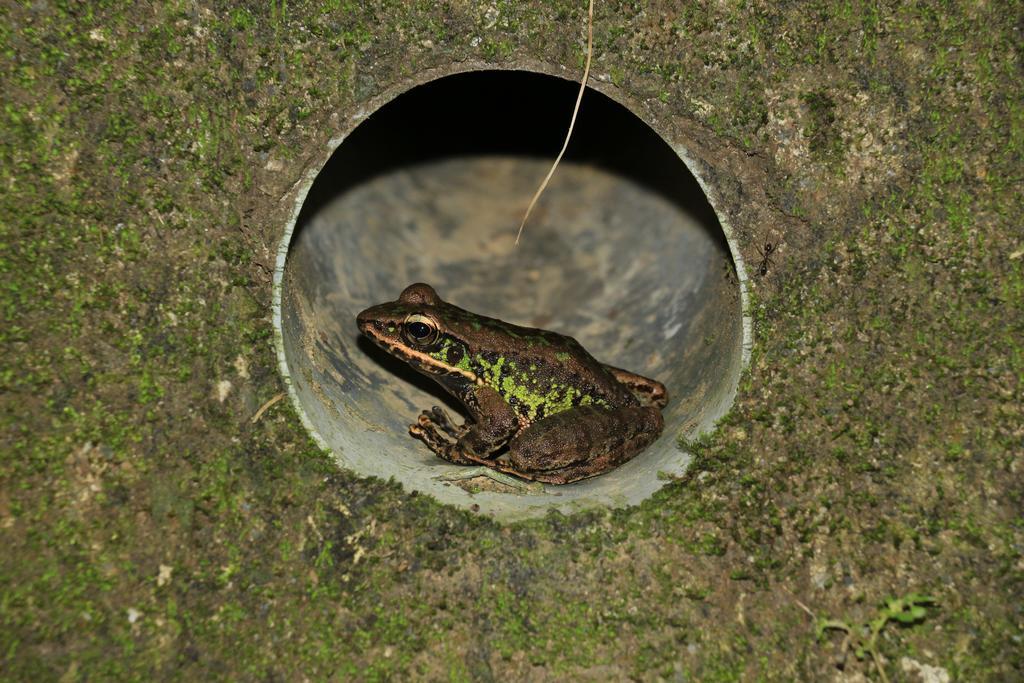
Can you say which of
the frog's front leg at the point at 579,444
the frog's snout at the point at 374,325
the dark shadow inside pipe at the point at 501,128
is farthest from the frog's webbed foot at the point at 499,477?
the dark shadow inside pipe at the point at 501,128

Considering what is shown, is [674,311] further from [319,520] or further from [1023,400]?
[319,520]

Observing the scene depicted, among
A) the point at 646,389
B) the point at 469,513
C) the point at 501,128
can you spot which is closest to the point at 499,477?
the point at 469,513

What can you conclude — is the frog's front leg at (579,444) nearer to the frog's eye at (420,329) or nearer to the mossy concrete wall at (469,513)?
the mossy concrete wall at (469,513)

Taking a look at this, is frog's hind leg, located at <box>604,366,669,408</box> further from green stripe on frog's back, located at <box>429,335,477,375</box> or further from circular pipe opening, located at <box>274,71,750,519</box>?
green stripe on frog's back, located at <box>429,335,477,375</box>

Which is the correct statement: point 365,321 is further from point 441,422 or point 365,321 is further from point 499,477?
point 499,477

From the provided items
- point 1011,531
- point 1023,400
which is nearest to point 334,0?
point 1023,400
